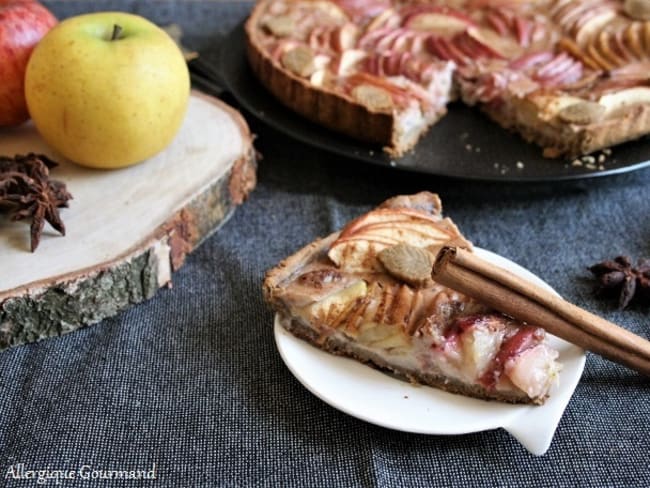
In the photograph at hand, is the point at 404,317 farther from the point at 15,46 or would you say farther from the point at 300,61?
the point at 15,46

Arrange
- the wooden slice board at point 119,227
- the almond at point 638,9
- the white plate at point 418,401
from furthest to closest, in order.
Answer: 1. the almond at point 638,9
2. the wooden slice board at point 119,227
3. the white plate at point 418,401

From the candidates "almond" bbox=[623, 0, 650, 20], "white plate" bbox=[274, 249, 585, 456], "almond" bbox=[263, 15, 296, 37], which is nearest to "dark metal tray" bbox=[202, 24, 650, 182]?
"almond" bbox=[263, 15, 296, 37]

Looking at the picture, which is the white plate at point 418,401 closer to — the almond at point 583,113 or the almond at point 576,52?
the almond at point 583,113

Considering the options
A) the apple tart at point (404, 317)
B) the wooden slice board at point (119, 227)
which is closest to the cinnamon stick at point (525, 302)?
the apple tart at point (404, 317)

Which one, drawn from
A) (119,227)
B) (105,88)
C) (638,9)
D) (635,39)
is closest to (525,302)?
(119,227)

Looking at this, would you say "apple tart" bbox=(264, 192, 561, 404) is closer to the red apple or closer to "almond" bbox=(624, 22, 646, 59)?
the red apple
